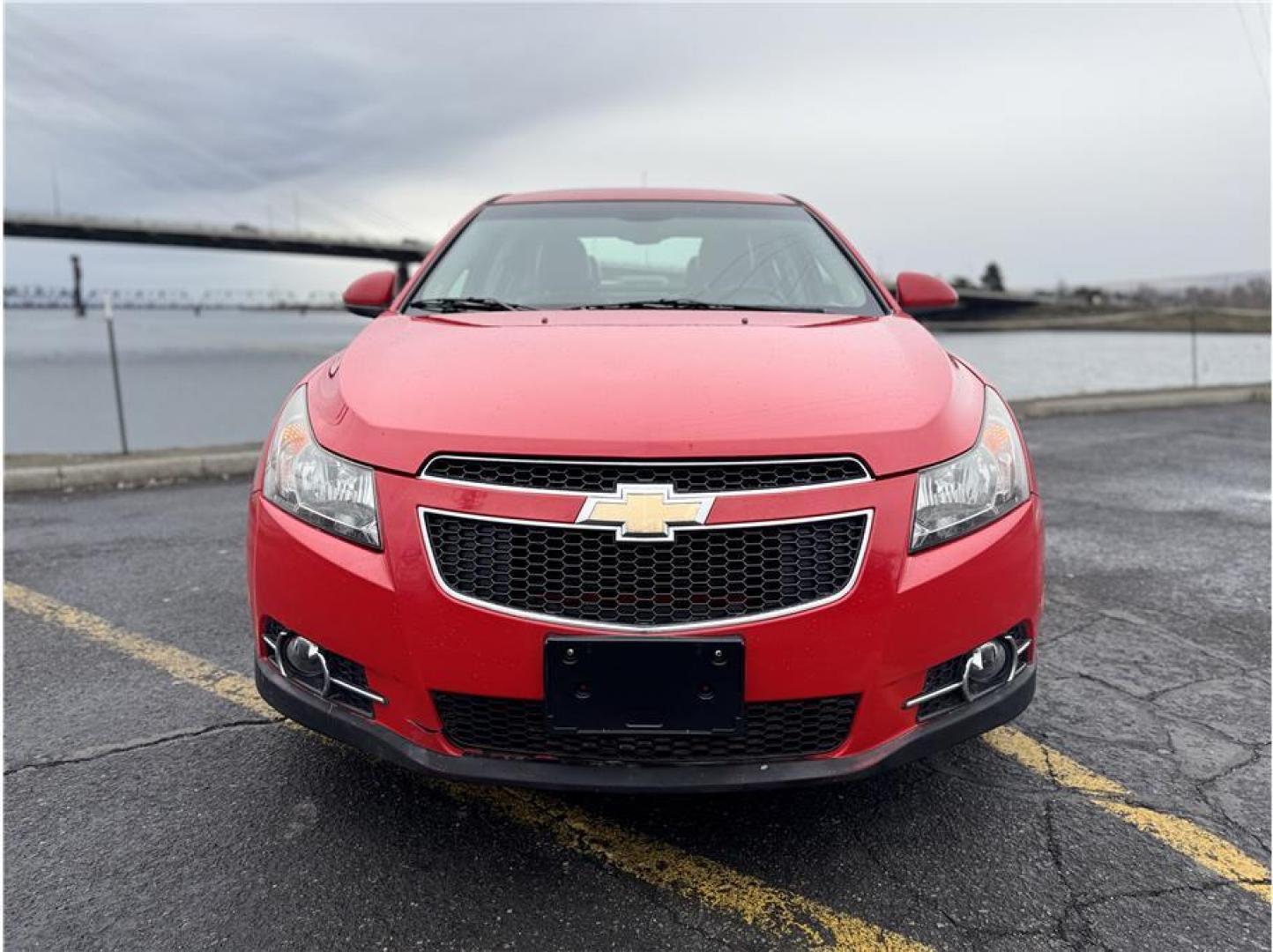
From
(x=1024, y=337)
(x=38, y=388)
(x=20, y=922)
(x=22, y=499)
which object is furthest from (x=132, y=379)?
(x=1024, y=337)

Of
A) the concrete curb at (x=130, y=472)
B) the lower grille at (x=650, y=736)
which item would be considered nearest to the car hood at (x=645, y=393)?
the lower grille at (x=650, y=736)

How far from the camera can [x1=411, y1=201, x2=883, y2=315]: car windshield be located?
2.84m

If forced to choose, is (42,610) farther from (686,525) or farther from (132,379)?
(132,379)

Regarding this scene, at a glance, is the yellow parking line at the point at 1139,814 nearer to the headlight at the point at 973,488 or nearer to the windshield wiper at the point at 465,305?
the headlight at the point at 973,488

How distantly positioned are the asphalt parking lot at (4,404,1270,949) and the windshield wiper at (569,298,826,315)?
135 centimetres

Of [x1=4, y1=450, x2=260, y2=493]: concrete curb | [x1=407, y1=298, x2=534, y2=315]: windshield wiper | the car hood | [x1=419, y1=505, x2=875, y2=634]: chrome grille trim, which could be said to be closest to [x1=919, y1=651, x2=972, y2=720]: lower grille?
[x1=419, y1=505, x2=875, y2=634]: chrome grille trim

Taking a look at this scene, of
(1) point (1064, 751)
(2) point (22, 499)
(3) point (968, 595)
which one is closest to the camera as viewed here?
(3) point (968, 595)

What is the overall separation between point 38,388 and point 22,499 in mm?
21801

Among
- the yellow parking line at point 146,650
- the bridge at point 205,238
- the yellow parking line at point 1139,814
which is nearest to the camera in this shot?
the yellow parking line at point 1139,814

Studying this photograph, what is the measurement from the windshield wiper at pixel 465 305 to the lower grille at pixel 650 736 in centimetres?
133

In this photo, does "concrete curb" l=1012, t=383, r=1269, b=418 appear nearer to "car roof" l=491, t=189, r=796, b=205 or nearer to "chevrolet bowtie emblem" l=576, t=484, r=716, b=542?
"car roof" l=491, t=189, r=796, b=205

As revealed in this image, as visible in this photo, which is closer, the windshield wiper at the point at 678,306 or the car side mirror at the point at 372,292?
the windshield wiper at the point at 678,306

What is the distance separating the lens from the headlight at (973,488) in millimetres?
1822

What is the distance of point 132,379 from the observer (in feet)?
91.7
